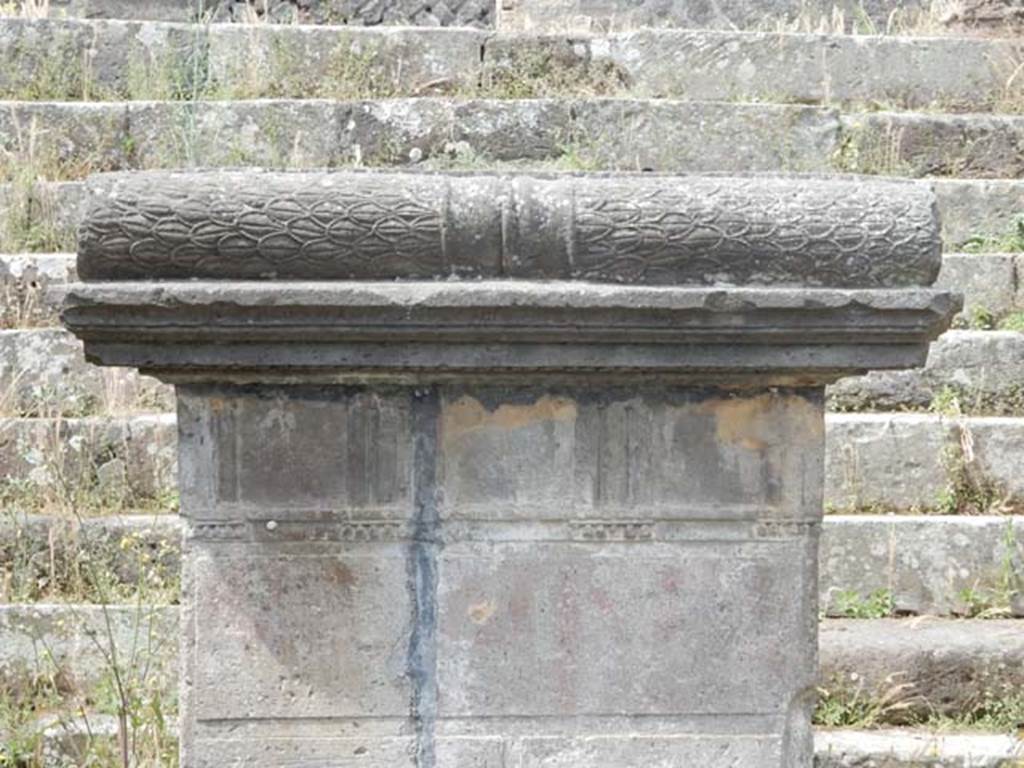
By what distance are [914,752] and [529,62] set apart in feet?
15.1

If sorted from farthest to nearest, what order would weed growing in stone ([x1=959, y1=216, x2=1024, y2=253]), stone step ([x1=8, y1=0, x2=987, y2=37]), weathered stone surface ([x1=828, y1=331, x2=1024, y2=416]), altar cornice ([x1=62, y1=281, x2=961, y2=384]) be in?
stone step ([x1=8, y1=0, x2=987, y2=37]) < weed growing in stone ([x1=959, y1=216, x2=1024, y2=253]) < weathered stone surface ([x1=828, y1=331, x2=1024, y2=416]) < altar cornice ([x1=62, y1=281, x2=961, y2=384])

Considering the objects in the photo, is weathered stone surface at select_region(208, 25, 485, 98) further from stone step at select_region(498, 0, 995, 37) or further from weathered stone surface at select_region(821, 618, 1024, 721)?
weathered stone surface at select_region(821, 618, 1024, 721)

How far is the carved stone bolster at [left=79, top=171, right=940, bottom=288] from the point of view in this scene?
2.75 meters

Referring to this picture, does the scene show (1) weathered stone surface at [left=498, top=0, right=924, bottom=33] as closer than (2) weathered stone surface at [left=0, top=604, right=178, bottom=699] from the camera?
No

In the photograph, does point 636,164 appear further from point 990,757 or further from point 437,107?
point 990,757

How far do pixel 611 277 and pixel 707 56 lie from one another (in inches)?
220

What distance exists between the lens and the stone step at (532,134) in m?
7.38

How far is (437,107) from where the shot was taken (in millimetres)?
7488

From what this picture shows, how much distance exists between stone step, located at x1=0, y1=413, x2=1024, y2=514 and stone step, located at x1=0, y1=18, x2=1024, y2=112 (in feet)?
9.09

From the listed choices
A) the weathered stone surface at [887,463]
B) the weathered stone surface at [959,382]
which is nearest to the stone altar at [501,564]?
the weathered stone surface at [887,463]

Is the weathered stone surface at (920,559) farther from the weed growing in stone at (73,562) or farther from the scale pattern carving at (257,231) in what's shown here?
the scale pattern carving at (257,231)

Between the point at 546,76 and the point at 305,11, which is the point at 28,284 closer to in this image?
the point at 546,76

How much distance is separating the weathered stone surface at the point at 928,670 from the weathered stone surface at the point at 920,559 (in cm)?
45

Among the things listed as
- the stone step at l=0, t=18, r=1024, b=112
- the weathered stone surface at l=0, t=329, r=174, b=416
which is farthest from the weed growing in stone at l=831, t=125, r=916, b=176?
the weathered stone surface at l=0, t=329, r=174, b=416
